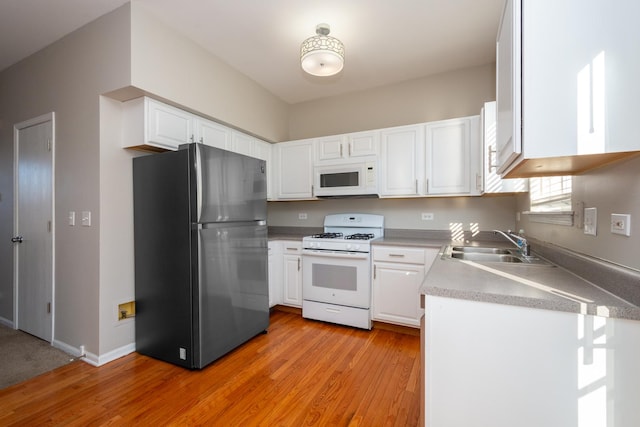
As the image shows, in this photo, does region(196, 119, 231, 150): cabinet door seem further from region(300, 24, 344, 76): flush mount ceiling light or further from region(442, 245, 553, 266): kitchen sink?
region(442, 245, 553, 266): kitchen sink

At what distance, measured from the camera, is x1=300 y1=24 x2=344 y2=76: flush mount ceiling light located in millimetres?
2078

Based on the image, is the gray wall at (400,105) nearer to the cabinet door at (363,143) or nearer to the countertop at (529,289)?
the cabinet door at (363,143)

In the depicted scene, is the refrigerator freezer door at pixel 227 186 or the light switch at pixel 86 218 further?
the light switch at pixel 86 218

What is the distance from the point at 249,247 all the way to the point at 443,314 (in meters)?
1.83

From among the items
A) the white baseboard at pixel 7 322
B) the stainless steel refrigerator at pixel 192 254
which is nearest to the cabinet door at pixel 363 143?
the stainless steel refrigerator at pixel 192 254

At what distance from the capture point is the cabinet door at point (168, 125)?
2.26 meters

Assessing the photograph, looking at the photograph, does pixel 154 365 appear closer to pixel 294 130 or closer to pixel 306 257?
pixel 306 257

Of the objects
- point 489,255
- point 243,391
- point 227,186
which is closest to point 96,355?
point 243,391

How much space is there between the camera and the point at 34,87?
9.00ft

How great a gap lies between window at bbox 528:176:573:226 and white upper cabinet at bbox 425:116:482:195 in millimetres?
580

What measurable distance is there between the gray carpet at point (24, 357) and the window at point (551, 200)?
3578mm

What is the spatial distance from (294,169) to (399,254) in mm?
1681

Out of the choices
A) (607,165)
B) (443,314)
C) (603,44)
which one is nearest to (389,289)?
(443,314)

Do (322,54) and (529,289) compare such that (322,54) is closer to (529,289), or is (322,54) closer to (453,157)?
(453,157)
